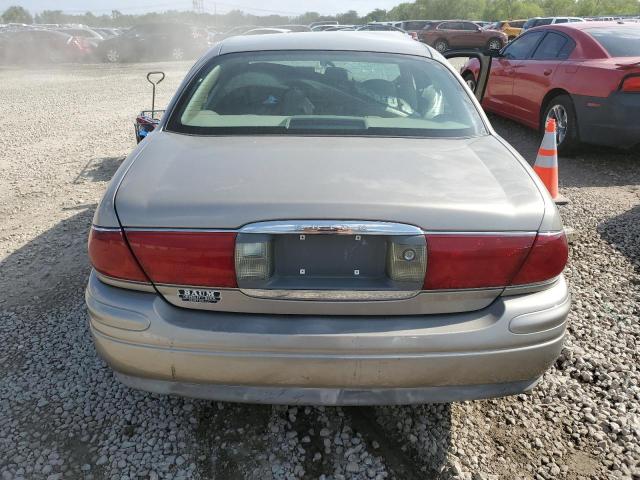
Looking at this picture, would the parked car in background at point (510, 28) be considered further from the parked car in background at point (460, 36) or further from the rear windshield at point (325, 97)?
the rear windshield at point (325, 97)

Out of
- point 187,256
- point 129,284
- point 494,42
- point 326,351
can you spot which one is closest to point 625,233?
point 326,351

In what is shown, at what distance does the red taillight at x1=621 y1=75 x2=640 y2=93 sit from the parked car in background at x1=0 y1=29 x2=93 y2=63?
22399 mm

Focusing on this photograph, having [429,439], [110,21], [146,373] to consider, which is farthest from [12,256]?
[110,21]

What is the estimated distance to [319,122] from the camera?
2.63 metres

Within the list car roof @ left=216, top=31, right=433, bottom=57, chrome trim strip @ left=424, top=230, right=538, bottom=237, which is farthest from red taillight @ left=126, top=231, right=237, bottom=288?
car roof @ left=216, top=31, right=433, bottom=57

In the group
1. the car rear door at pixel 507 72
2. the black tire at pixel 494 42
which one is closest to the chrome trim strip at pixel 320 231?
the car rear door at pixel 507 72

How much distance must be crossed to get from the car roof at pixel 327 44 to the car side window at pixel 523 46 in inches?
188

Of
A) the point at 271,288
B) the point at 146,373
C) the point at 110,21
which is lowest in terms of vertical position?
the point at 110,21

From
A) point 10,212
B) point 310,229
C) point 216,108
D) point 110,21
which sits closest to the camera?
point 310,229

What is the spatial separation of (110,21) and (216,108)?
96.6 meters

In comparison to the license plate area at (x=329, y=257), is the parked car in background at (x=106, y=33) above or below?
below

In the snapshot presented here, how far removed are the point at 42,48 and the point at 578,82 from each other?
75.3 feet

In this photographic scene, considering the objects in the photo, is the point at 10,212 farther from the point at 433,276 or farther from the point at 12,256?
the point at 433,276

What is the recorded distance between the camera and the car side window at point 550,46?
669 centimetres
